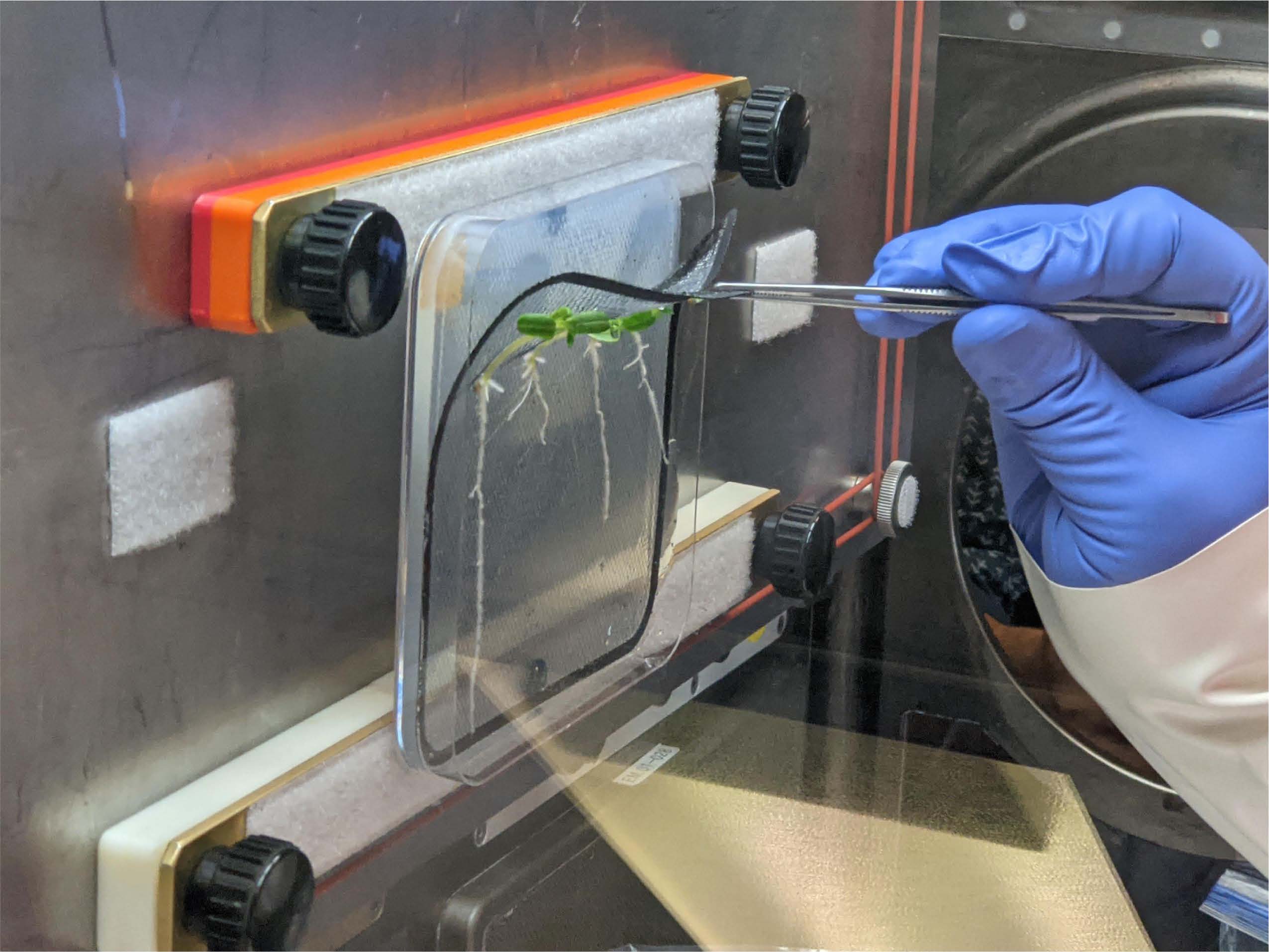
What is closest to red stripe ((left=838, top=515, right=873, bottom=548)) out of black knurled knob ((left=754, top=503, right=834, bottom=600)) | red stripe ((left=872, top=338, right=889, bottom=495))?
red stripe ((left=872, top=338, right=889, bottom=495))

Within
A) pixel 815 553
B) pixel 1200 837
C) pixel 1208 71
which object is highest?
pixel 1208 71

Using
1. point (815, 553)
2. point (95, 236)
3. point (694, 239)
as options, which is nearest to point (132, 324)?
point (95, 236)

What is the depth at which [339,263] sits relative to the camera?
545mm

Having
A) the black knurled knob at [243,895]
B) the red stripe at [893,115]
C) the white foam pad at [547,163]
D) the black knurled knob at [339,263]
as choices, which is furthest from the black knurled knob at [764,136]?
the black knurled knob at [243,895]

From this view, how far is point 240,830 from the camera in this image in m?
0.58

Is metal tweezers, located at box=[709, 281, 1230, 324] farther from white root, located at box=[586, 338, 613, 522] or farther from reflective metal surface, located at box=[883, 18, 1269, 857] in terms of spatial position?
reflective metal surface, located at box=[883, 18, 1269, 857]

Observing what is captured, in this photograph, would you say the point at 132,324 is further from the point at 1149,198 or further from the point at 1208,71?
the point at 1208,71

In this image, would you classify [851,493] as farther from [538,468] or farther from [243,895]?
[243,895]

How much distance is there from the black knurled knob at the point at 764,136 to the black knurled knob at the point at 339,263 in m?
0.36

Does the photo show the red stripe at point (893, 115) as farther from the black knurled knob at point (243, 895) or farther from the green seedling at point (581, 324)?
the black knurled knob at point (243, 895)

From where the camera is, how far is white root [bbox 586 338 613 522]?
748 millimetres

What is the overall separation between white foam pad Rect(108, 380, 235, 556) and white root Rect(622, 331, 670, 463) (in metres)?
0.28

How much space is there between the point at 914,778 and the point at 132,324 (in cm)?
88

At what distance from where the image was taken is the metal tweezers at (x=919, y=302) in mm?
855
